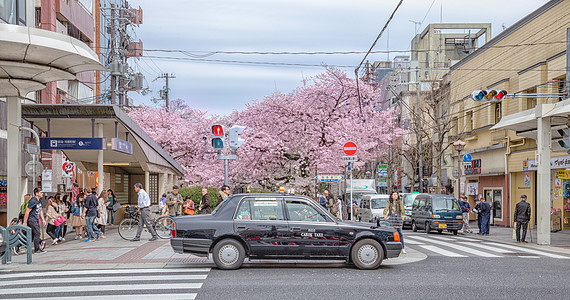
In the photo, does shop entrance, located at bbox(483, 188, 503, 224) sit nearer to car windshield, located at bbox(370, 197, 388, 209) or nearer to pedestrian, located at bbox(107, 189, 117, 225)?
car windshield, located at bbox(370, 197, 388, 209)

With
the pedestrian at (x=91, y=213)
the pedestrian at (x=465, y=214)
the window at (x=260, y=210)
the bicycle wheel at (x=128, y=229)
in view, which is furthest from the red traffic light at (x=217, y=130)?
the pedestrian at (x=465, y=214)

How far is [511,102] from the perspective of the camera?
3166cm

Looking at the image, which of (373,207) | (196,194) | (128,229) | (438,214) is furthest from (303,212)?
(373,207)

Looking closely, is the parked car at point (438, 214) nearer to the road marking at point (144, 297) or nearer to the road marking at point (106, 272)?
the road marking at point (106, 272)

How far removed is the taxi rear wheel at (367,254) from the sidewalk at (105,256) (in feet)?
11.9

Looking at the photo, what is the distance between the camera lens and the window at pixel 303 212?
12.6m

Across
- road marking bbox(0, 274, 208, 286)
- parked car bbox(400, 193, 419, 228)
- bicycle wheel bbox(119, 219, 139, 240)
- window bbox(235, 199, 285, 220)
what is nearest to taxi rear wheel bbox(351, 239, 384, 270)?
window bbox(235, 199, 285, 220)

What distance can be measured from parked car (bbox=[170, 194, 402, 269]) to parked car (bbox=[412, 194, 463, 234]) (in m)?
13.9

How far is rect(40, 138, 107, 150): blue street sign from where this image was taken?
796 inches

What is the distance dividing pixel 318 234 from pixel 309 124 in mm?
23103

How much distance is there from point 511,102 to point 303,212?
73.6ft

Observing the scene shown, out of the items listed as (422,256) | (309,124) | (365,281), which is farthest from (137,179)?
(365,281)

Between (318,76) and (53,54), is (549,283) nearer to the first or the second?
(53,54)

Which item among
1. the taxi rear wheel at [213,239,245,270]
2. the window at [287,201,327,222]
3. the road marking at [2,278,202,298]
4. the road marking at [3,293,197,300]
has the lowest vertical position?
the road marking at [2,278,202,298]
